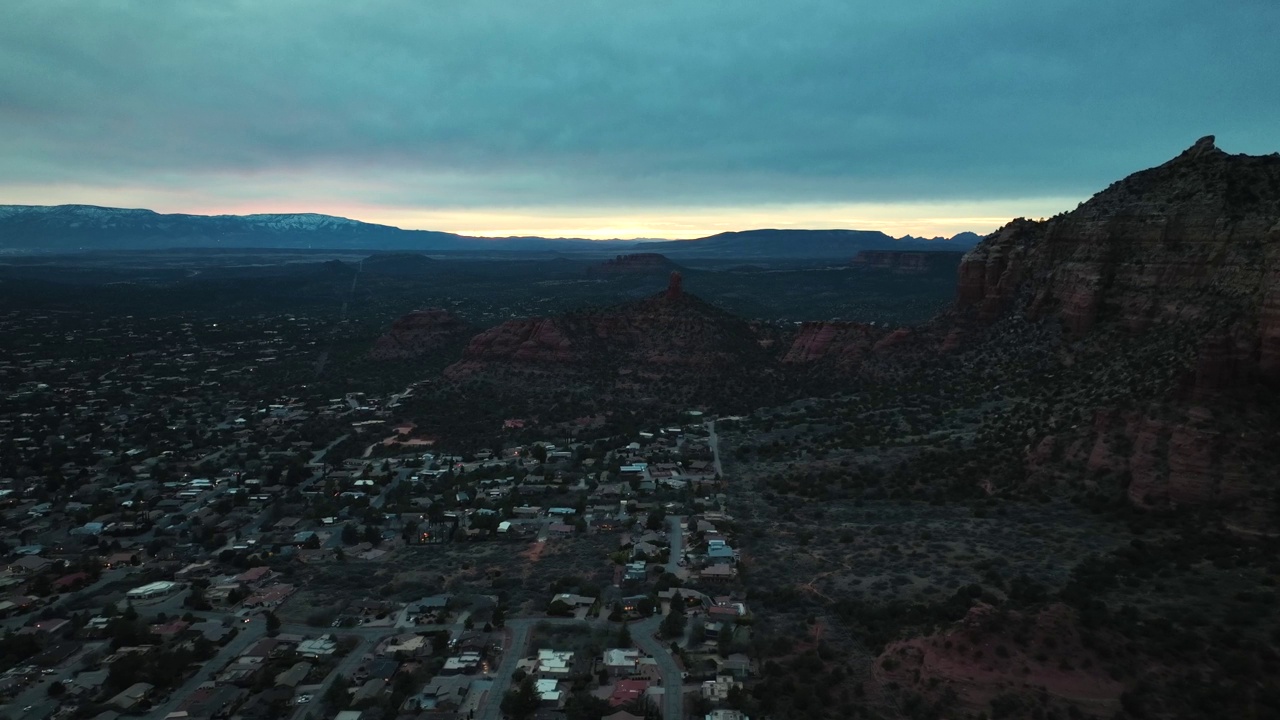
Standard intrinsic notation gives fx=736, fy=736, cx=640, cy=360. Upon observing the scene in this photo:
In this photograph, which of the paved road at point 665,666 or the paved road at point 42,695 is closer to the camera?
the paved road at point 665,666

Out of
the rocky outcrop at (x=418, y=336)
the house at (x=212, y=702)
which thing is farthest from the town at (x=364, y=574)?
the rocky outcrop at (x=418, y=336)

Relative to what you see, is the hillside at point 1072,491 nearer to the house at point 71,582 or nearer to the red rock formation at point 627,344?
the red rock formation at point 627,344

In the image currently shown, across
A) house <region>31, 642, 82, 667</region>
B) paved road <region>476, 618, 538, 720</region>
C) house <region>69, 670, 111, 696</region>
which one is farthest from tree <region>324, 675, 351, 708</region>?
house <region>31, 642, 82, 667</region>

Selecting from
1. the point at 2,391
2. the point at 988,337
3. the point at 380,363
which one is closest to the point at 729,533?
the point at 988,337

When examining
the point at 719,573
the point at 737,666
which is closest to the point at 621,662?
the point at 737,666

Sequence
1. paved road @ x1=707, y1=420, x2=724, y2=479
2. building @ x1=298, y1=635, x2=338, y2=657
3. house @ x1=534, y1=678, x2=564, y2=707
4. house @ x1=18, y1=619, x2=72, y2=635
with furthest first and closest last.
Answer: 1. paved road @ x1=707, y1=420, x2=724, y2=479
2. house @ x1=18, y1=619, x2=72, y2=635
3. building @ x1=298, y1=635, x2=338, y2=657
4. house @ x1=534, y1=678, x2=564, y2=707

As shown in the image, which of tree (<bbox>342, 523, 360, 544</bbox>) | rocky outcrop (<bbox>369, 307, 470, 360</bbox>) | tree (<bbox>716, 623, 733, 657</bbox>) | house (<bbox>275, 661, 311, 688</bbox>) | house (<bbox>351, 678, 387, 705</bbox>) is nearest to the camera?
house (<bbox>351, 678, 387, 705</bbox>)

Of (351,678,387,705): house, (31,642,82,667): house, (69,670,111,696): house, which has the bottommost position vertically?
(31,642,82,667): house

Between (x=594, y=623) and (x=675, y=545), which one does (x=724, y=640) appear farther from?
(x=675, y=545)

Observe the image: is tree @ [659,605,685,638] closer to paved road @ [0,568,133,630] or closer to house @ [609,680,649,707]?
house @ [609,680,649,707]
